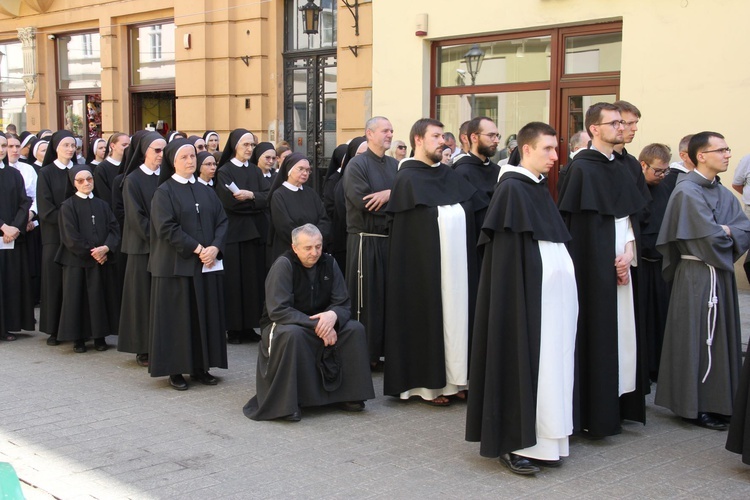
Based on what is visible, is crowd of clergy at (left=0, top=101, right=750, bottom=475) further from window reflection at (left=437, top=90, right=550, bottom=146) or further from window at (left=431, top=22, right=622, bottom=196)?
window reflection at (left=437, top=90, right=550, bottom=146)

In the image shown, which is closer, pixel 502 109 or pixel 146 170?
pixel 146 170

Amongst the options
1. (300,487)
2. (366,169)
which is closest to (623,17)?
(366,169)

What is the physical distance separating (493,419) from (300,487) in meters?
1.12

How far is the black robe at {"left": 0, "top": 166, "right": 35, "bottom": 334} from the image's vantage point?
9.41 meters

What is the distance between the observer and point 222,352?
742 cm

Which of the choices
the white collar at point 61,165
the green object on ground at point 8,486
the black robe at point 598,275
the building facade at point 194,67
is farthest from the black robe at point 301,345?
the building facade at point 194,67

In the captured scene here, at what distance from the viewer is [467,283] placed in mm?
6781

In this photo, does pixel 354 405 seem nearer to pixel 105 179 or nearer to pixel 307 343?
pixel 307 343

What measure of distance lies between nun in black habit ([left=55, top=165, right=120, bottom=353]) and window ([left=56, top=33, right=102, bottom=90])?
10856mm

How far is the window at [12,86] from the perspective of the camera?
68.7 feet

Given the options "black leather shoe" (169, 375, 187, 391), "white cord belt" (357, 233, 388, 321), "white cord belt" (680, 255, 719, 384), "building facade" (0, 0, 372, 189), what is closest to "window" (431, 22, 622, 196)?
"building facade" (0, 0, 372, 189)

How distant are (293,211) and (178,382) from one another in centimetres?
188

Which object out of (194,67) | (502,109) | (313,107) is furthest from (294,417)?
(194,67)

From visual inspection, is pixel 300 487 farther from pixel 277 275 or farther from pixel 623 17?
pixel 623 17
